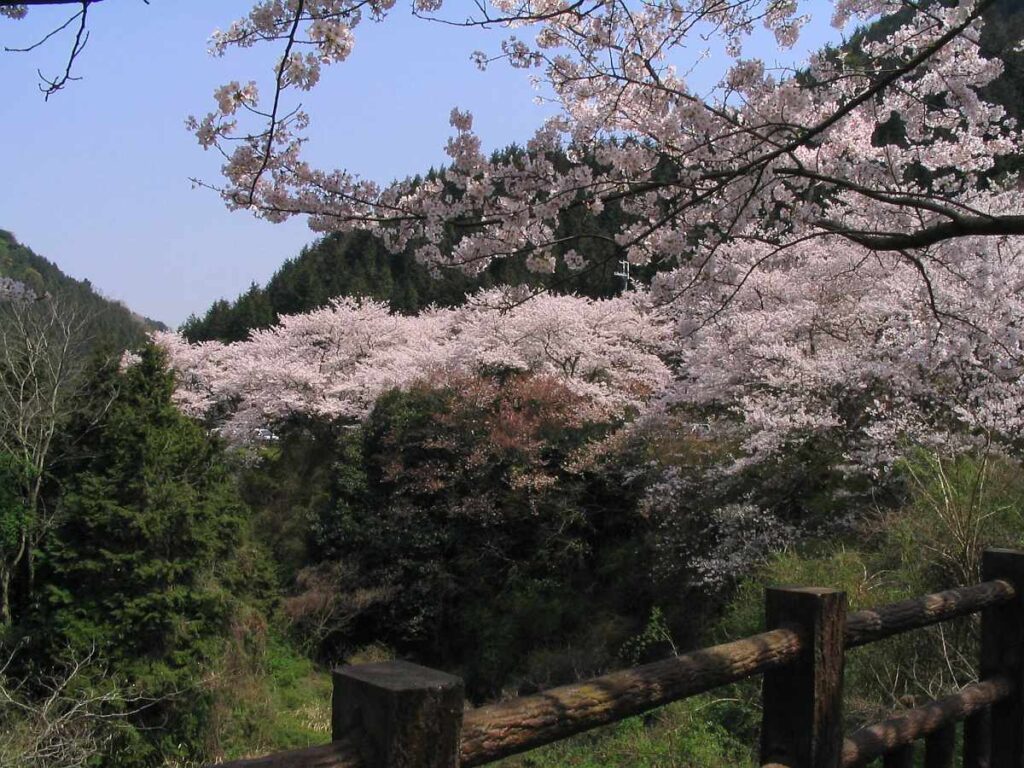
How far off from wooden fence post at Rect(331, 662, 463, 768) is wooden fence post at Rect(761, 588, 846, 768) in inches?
35.1

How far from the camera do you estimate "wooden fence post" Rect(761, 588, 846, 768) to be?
71.2 inches

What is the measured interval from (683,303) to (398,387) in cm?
1287

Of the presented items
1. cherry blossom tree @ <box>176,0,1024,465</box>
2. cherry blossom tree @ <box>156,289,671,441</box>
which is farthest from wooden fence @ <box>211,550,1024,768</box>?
cherry blossom tree @ <box>156,289,671,441</box>

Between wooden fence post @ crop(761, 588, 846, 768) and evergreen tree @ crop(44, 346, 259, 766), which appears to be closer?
wooden fence post @ crop(761, 588, 846, 768)

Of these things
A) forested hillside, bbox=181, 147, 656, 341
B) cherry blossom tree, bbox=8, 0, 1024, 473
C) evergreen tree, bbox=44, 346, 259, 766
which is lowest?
evergreen tree, bbox=44, 346, 259, 766

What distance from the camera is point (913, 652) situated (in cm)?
490

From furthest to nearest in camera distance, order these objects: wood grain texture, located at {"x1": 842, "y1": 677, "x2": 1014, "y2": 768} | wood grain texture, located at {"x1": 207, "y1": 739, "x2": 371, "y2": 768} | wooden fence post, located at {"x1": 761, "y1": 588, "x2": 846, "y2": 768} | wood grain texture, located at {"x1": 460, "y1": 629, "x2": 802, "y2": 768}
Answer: wood grain texture, located at {"x1": 842, "y1": 677, "x2": 1014, "y2": 768} → wooden fence post, located at {"x1": 761, "y1": 588, "x2": 846, "y2": 768} → wood grain texture, located at {"x1": 460, "y1": 629, "x2": 802, "y2": 768} → wood grain texture, located at {"x1": 207, "y1": 739, "x2": 371, "y2": 768}

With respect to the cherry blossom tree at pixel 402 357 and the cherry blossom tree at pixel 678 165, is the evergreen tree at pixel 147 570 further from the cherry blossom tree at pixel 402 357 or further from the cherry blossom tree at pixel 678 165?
the cherry blossom tree at pixel 678 165

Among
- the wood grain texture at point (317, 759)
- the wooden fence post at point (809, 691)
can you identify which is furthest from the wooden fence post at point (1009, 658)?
the wood grain texture at point (317, 759)

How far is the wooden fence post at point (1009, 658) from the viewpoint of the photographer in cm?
256

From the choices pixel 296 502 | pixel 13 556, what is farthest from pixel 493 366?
pixel 13 556

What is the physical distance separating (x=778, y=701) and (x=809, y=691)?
3.5 inches

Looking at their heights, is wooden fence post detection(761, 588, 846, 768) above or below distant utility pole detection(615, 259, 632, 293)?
below

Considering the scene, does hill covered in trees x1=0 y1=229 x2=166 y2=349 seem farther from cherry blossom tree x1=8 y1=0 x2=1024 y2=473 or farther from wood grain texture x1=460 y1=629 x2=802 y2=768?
wood grain texture x1=460 y1=629 x2=802 y2=768
